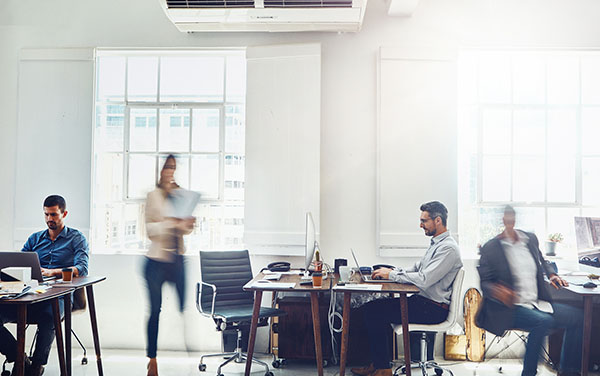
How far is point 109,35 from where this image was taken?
17.8 ft

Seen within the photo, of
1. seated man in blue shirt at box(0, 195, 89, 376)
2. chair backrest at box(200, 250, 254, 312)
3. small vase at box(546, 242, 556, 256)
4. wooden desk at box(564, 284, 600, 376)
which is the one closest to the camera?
wooden desk at box(564, 284, 600, 376)

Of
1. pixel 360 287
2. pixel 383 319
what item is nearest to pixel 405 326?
pixel 383 319

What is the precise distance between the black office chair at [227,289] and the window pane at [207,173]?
0.82m

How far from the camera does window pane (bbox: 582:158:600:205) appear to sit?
537 centimetres

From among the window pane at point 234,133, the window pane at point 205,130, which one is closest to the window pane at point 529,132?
the window pane at point 234,133

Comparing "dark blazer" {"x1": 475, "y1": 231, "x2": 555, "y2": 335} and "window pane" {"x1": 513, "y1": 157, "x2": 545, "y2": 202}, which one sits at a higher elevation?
"window pane" {"x1": 513, "y1": 157, "x2": 545, "y2": 202}

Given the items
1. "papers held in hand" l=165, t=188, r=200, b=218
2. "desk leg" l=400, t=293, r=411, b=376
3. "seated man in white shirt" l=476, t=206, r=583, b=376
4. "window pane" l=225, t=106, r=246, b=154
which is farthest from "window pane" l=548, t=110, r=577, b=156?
"papers held in hand" l=165, t=188, r=200, b=218

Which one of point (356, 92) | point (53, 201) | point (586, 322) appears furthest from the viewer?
point (356, 92)

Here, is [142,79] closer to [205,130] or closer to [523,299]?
[205,130]

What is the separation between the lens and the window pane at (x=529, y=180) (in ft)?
17.7

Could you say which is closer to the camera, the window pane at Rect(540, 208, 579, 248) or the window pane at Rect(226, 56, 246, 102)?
the window pane at Rect(540, 208, 579, 248)

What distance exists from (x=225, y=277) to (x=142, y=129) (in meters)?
1.85

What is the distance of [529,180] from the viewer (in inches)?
212

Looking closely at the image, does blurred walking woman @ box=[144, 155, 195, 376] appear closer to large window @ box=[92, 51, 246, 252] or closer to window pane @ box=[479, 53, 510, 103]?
large window @ box=[92, 51, 246, 252]
